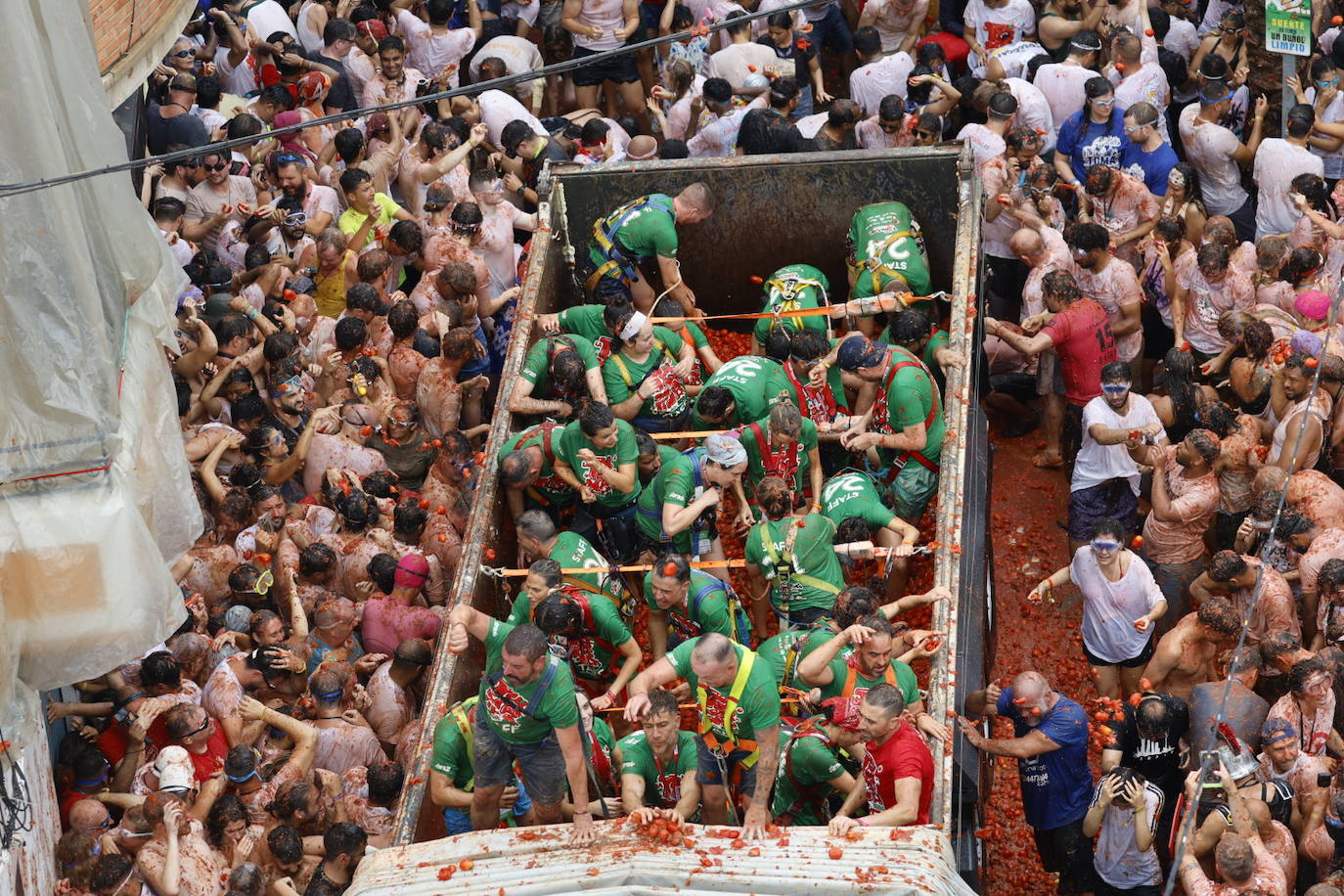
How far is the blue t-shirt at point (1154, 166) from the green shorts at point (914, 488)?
358 centimetres

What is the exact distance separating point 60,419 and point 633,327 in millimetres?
3884

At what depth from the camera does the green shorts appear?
34.6ft

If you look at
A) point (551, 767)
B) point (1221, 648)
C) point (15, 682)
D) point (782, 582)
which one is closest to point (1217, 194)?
point (1221, 648)

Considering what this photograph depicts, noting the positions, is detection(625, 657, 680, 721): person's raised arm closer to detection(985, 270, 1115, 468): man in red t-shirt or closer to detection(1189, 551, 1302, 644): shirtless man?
detection(1189, 551, 1302, 644): shirtless man

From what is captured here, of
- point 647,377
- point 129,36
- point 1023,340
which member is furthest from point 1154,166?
point 129,36

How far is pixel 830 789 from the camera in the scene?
872 cm

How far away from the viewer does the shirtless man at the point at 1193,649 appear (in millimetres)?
9398

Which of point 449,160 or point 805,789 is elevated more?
point 449,160

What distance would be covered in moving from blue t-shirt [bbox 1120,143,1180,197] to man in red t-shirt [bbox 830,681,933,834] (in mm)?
Result: 5923

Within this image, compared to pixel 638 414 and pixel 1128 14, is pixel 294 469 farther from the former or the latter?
pixel 1128 14

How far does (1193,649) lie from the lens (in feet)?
31.6

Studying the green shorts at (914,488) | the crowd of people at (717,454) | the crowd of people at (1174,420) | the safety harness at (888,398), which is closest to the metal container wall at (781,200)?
the crowd of people at (717,454)

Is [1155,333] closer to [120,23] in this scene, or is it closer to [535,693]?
[535,693]

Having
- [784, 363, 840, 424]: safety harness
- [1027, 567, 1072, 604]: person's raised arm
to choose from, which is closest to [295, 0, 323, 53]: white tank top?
[784, 363, 840, 424]: safety harness
